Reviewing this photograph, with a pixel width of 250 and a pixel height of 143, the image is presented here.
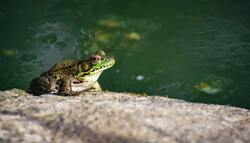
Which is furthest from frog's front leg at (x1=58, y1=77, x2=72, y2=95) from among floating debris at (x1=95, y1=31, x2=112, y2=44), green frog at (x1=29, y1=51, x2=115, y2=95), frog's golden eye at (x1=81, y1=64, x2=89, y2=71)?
floating debris at (x1=95, y1=31, x2=112, y2=44)

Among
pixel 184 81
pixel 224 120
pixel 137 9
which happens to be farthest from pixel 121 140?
pixel 137 9

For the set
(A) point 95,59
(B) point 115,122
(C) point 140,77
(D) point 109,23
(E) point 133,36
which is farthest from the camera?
(D) point 109,23

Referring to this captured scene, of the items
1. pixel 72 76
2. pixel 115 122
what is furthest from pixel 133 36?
pixel 115 122

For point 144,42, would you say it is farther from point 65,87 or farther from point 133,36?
point 65,87

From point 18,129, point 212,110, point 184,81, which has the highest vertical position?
point 18,129

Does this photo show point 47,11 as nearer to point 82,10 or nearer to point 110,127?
point 82,10

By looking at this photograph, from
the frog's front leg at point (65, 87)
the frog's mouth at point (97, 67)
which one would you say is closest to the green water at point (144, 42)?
the frog's mouth at point (97, 67)

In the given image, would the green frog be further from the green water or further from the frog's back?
the green water
